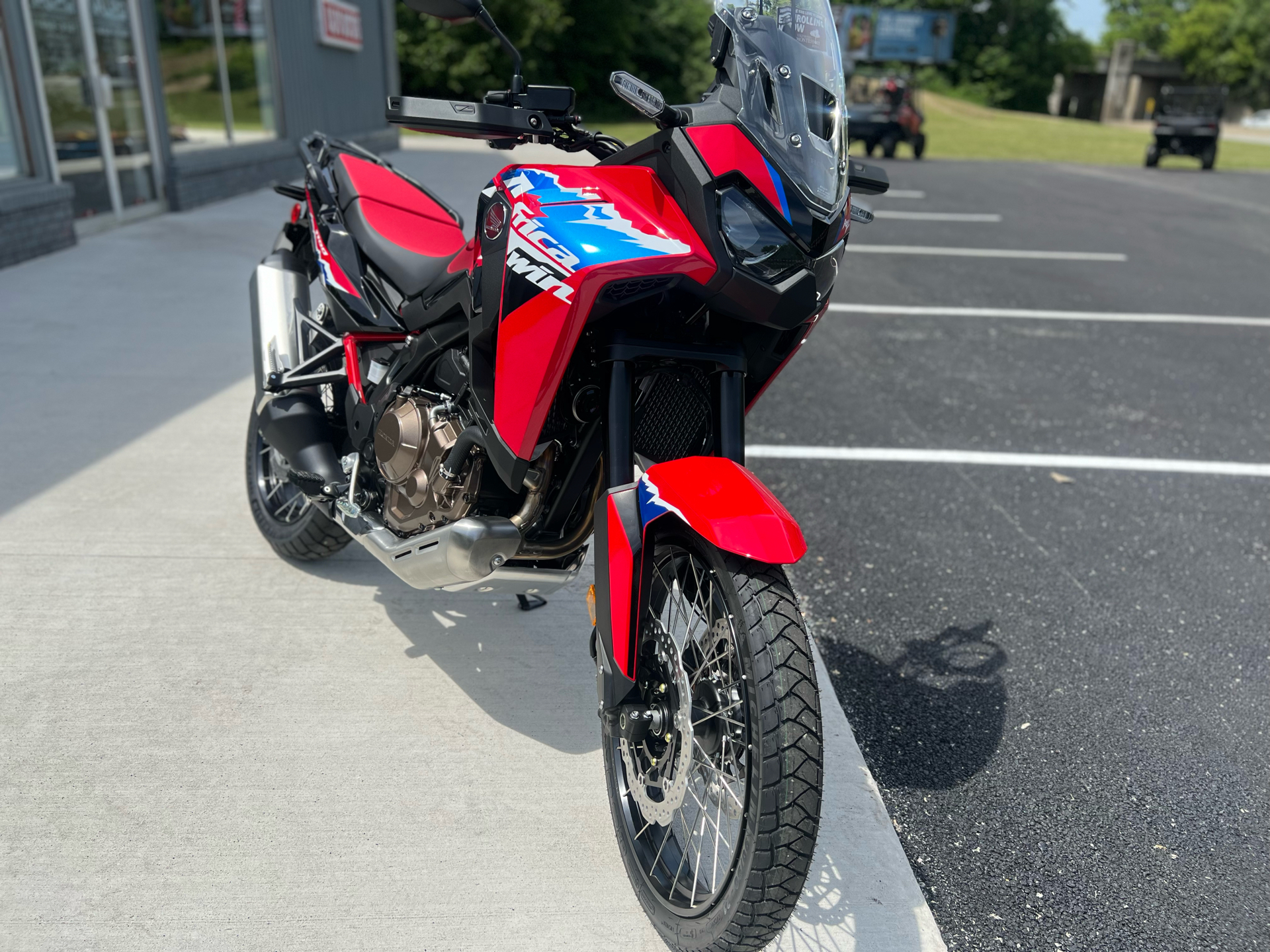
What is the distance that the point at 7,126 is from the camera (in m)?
7.10

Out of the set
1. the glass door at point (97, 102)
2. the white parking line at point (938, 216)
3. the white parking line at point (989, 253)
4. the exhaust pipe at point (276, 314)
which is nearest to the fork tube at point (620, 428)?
the exhaust pipe at point (276, 314)

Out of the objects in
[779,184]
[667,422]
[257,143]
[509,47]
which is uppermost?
[509,47]

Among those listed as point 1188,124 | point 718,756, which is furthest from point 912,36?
point 718,756

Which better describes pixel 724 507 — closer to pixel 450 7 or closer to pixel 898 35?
pixel 450 7

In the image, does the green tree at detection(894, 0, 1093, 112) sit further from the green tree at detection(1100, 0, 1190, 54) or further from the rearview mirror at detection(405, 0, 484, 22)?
the rearview mirror at detection(405, 0, 484, 22)

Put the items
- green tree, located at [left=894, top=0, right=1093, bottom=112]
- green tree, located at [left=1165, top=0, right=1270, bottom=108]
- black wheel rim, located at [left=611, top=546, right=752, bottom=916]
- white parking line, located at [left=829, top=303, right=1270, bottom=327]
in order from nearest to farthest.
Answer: black wheel rim, located at [left=611, top=546, right=752, bottom=916], white parking line, located at [left=829, top=303, right=1270, bottom=327], green tree, located at [left=1165, top=0, right=1270, bottom=108], green tree, located at [left=894, top=0, right=1093, bottom=112]

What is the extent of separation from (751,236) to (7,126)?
7463 mm

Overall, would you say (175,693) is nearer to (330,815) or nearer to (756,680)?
(330,815)

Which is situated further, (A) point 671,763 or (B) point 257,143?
(B) point 257,143

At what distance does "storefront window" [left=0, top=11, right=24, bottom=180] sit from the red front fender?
731 centimetres

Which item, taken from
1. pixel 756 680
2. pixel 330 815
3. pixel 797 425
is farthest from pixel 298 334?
pixel 797 425

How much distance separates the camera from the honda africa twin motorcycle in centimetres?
169

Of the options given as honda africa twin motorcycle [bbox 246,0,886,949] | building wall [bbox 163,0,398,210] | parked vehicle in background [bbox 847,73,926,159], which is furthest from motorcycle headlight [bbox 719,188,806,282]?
parked vehicle in background [bbox 847,73,926,159]

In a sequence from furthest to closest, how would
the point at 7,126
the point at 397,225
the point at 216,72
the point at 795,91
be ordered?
the point at 216,72 → the point at 7,126 → the point at 397,225 → the point at 795,91
